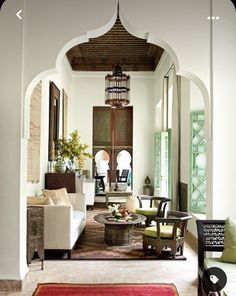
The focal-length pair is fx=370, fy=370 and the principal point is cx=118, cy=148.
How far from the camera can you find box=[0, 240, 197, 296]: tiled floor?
4.79m

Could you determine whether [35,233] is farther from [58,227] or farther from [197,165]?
[197,165]

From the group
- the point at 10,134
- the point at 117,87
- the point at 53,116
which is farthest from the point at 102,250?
the point at 117,87

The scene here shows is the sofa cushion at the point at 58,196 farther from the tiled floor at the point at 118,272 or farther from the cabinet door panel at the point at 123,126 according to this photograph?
the cabinet door panel at the point at 123,126

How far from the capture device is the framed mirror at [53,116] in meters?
8.48

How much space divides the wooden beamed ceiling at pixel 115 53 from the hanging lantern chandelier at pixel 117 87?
118 centimetres

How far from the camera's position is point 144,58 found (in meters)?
12.1

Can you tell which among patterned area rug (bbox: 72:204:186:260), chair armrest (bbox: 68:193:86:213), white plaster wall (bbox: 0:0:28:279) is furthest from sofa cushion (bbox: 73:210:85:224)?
white plaster wall (bbox: 0:0:28:279)

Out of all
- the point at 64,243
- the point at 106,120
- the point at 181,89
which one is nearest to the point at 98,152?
the point at 106,120

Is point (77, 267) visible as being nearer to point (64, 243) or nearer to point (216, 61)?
point (64, 243)

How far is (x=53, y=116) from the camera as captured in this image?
8789mm

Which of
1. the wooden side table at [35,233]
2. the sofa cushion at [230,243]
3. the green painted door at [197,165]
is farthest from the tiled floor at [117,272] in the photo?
the green painted door at [197,165]

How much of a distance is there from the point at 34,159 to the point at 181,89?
3564mm

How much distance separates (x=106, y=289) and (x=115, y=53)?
8.37 metres

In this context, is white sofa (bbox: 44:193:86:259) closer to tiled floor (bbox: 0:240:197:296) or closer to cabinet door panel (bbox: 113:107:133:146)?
tiled floor (bbox: 0:240:197:296)
